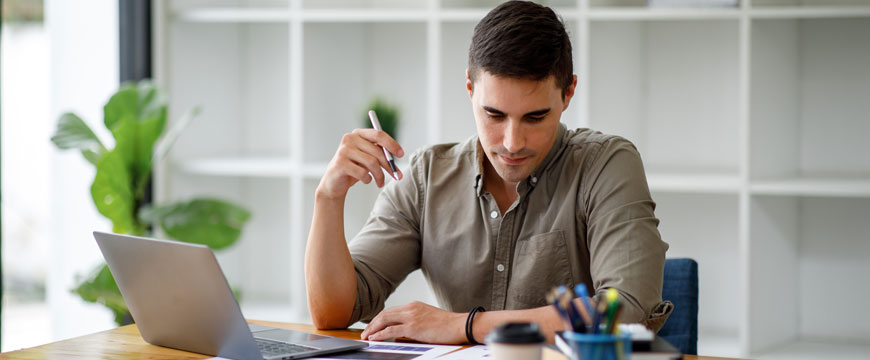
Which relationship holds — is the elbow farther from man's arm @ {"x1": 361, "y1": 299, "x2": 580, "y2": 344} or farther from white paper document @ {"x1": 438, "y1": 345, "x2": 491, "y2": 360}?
white paper document @ {"x1": 438, "y1": 345, "x2": 491, "y2": 360}

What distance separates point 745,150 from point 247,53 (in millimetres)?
1856

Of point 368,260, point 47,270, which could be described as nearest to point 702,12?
point 368,260

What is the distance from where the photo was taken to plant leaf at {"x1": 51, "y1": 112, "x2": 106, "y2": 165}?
106 inches

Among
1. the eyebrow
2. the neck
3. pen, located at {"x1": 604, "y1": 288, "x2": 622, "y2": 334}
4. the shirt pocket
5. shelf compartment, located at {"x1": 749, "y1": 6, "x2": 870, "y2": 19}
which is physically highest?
shelf compartment, located at {"x1": 749, "y1": 6, "x2": 870, "y2": 19}

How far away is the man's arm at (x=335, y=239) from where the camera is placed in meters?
1.66

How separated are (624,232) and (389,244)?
1.67 feet

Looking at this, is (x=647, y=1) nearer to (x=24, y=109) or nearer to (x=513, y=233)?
(x=513, y=233)

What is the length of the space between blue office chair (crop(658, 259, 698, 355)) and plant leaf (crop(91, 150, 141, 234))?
1731 millimetres

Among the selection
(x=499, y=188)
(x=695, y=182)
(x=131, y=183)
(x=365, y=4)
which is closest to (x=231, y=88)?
(x=365, y=4)

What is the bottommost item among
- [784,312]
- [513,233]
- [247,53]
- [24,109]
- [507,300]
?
[784,312]

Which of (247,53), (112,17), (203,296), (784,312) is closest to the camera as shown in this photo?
(203,296)

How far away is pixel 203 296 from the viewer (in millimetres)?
1369

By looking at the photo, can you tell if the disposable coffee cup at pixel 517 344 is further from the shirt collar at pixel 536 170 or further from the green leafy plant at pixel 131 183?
the green leafy plant at pixel 131 183

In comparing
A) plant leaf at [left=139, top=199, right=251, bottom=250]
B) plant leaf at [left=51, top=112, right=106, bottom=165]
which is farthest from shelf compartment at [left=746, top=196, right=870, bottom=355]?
plant leaf at [left=51, top=112, right=106, bottom=165]
